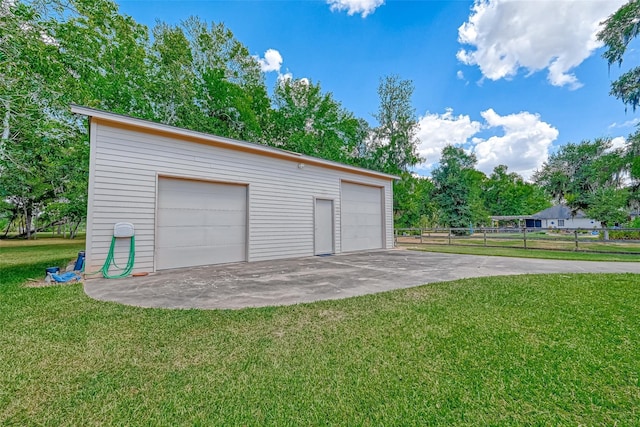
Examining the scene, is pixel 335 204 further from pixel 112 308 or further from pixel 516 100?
pixel 516 100

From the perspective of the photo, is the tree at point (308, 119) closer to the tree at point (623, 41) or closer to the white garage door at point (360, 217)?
the white garage door at point (360, 217)

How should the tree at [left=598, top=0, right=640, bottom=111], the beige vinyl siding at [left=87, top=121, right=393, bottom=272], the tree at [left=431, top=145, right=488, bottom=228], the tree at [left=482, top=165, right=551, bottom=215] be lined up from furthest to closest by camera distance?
the tree at [left=482, top=165, right=551, bottom=215] < the tree at [left=431, top=145, right=488, bottom=228] < the tree at [left=598, top=0, right=640, bottom=111] < the beige vinyl siding at [left=87, top=121, right=393, bottom=272]

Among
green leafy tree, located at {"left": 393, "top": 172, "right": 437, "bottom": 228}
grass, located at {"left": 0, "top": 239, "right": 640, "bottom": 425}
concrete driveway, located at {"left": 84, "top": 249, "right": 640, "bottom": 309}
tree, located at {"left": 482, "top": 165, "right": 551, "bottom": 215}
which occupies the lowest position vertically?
grass, located at {"left": 0, "top": 239, "right": 640, "bottom": 425}

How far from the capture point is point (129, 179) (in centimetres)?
537

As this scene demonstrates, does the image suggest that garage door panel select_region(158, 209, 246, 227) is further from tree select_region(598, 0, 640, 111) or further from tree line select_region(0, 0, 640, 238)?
tree select_region(598, 0, 640, 111)

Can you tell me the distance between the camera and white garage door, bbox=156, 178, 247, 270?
5.95 meters

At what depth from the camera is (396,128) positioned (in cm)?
1892

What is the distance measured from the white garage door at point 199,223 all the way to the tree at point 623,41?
16.2m

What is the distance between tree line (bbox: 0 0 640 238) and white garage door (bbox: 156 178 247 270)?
9.79 feet

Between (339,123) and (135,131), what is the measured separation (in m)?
13.9

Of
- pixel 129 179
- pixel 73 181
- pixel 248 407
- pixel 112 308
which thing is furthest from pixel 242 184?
pixel 73 181

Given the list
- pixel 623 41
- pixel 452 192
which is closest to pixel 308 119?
pixel 623 41

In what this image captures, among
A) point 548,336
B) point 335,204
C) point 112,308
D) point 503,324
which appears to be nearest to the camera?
point 548,336

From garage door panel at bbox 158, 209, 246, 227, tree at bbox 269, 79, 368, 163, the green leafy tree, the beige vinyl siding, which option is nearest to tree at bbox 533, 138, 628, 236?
the green leafy tree
